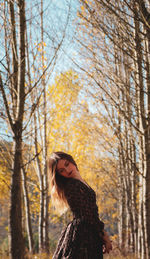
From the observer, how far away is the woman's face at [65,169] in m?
2.39

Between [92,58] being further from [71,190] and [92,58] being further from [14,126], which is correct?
[71,190]

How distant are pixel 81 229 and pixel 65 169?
54 cm

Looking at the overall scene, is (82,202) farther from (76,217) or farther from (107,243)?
(107,243)

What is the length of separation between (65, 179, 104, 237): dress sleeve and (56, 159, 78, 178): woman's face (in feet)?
0.31

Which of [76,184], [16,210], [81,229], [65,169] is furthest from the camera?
[16,210]

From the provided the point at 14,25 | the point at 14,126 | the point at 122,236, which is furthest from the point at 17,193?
the point at 122,236

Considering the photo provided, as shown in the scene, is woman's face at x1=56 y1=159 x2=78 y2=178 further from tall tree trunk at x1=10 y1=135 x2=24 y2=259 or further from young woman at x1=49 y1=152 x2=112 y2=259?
tall tree trunk at x1=10 y1=135 x2=24 y2=259

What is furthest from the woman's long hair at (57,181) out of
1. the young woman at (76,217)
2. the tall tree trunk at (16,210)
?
the tall tree trunk at (16,210)

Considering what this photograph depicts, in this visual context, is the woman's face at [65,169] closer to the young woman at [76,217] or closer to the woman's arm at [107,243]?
the young woman at [76,217]

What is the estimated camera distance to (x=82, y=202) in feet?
7.29

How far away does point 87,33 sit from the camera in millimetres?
5309

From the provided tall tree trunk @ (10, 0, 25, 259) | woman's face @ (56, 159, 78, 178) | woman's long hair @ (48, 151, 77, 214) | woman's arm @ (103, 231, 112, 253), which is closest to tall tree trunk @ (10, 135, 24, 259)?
tall tree trunk @ (10, 0, 25, 259)

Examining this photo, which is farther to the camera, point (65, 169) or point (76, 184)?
point (65, 169)

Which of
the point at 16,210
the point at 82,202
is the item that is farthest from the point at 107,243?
the point at 16,210
